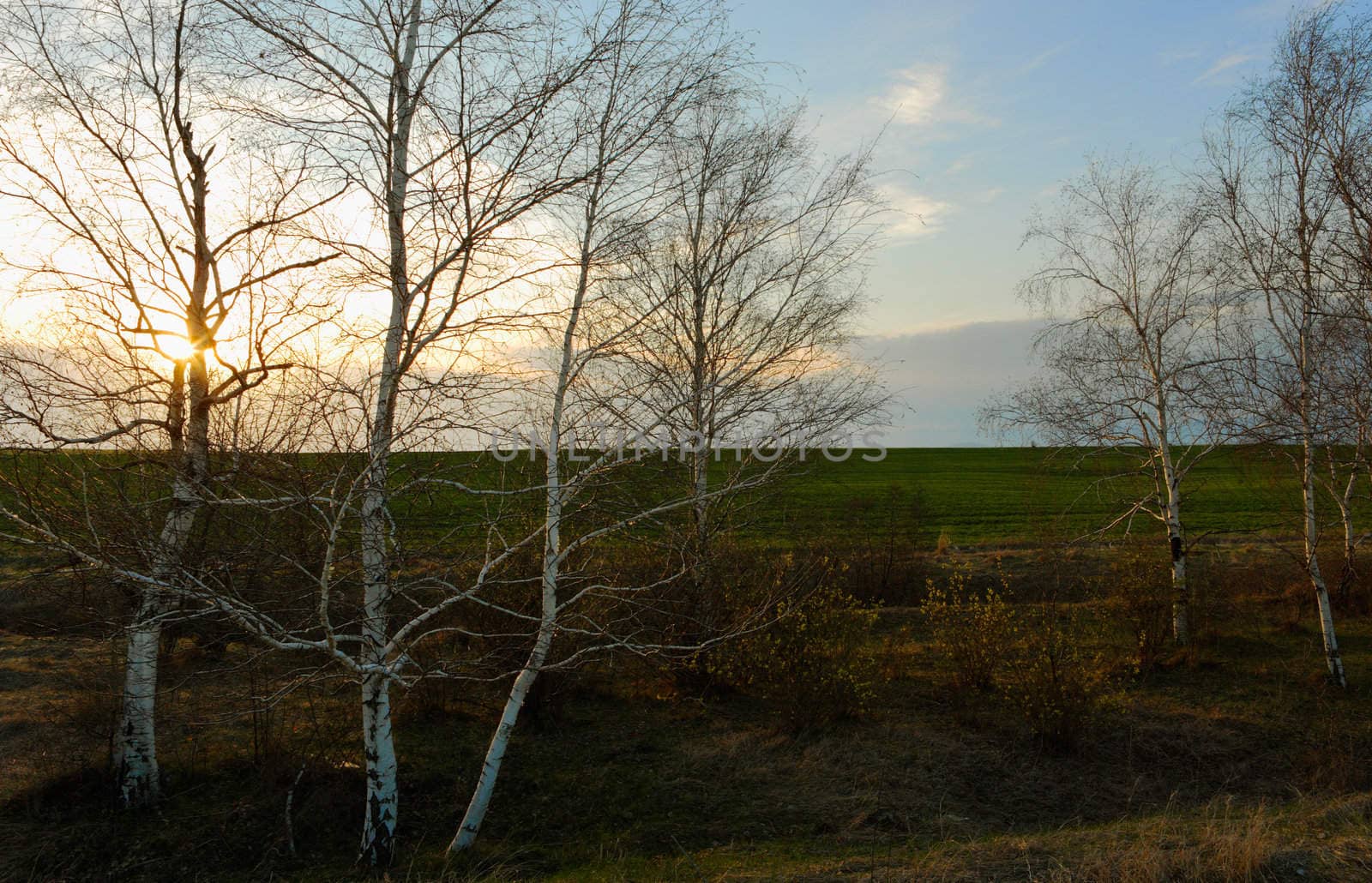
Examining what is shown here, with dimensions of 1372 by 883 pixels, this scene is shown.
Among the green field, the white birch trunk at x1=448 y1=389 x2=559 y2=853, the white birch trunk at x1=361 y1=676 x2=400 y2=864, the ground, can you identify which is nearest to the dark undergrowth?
the ground

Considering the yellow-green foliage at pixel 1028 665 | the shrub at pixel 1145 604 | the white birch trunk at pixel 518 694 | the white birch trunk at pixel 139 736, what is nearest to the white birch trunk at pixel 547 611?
the white birch trunk at pixel 518 694

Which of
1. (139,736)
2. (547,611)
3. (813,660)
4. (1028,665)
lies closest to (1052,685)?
(1028,665)

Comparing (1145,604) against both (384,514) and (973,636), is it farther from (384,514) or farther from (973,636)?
(384,514)

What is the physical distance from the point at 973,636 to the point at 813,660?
7.82 feet

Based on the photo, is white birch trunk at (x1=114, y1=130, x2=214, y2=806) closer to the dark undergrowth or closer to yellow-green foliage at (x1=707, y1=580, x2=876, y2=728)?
the dark undergrowth

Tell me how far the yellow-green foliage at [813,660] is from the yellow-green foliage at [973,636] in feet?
3.49

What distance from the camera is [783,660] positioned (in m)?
9.39

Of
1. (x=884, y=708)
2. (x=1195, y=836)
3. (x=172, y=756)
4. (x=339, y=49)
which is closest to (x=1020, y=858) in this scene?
(x=1195, y=836)

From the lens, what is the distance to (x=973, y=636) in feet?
33.9

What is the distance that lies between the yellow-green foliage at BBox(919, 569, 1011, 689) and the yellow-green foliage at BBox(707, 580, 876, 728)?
106 centimetres

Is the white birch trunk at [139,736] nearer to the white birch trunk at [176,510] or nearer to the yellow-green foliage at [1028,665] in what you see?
the white birch trunk at [176,510]

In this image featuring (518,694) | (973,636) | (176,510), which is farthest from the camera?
(973,636)

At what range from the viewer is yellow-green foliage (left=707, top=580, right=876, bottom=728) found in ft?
30.3

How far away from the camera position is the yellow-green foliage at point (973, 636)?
9977mm
